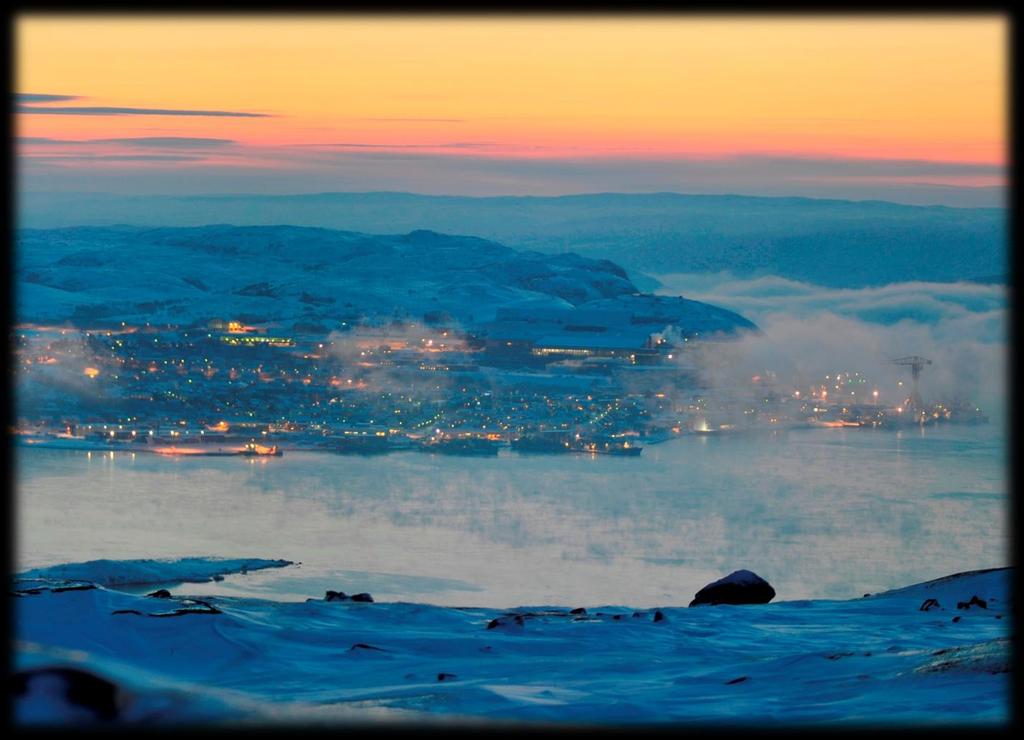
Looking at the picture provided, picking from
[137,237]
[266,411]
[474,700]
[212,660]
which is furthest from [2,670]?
[137,237]

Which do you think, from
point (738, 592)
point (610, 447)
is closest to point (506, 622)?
point (738, 592)

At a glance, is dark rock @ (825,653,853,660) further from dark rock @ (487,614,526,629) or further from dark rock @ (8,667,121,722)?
dark rock @ (8,667,121,722)

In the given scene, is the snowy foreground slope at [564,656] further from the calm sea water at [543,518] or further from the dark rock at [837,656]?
the calm sea water at [543,518]

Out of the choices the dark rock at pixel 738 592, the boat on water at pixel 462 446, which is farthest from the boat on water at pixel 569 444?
the dark rock at pixel 738 592

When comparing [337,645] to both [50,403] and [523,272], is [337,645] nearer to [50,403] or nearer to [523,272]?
[50,403]

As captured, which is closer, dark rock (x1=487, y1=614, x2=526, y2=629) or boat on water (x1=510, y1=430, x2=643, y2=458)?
dark rock (x1=487, y1=614, x2=526, y2=629)

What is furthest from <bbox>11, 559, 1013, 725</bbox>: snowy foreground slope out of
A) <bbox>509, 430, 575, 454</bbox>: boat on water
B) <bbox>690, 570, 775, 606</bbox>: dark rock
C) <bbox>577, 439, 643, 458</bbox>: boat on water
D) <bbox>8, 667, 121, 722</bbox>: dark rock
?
<bbox>509, 430, 575, 454</bbox>: boat on water
